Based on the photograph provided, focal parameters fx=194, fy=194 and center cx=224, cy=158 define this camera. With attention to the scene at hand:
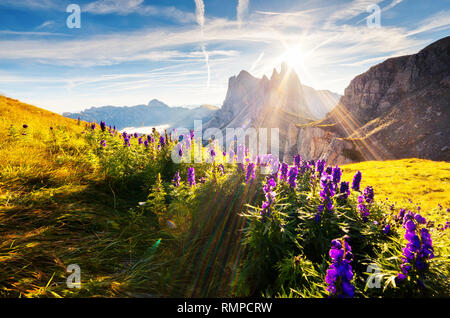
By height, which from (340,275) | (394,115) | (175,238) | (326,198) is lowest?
(175,238)

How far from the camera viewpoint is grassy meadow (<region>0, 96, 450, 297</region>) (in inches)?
104

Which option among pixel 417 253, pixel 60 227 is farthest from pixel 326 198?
pixel 60 227

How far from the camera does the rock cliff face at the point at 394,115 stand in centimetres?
5651

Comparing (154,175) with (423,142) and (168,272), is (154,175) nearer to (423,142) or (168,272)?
(168,272)

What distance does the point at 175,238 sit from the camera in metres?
4.24

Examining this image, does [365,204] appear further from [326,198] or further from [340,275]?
[340,275]

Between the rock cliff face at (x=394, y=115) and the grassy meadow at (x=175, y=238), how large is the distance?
65.2 m

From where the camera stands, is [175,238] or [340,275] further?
[175,238]

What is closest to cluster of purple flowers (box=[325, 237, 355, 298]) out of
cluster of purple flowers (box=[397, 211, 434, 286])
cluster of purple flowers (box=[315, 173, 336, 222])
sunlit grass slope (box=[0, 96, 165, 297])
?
cluster of purple flowers (box=[397, 211, 434, 286])

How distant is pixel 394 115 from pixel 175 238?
9257cm

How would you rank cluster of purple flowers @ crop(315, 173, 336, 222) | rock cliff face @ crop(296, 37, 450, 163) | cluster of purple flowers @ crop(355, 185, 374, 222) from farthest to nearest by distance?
1. rock cliff face @ crop(296, 37, 450, 163)
2. cluster of purple flowers @ crop(355, 185, 374, 222)
3. cluster of purple flowers @ crop(315, 173, 336, 222)

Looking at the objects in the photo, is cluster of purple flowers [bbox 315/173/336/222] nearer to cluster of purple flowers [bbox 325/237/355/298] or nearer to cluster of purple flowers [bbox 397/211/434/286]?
cluster of purple flowers [bbox 397/211/434/286]

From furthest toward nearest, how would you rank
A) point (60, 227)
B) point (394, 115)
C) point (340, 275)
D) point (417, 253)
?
point (394, 115) → point (60, 227) → point (417, 253) → point (340, 275)

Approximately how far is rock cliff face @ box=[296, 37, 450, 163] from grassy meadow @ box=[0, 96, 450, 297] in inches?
2566
